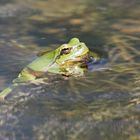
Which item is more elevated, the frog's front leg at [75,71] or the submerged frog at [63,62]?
the submerged frog at [63,62]

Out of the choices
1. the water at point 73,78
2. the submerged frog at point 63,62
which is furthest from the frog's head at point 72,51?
the water at point 73,78

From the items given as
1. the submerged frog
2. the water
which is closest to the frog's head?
the submerged frog

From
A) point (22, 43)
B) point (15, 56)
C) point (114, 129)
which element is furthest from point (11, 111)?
point (22, 43)

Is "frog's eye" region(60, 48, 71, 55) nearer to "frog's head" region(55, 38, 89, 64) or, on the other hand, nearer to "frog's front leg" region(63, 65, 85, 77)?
"frog's head" region(55, 38, 89, 64)

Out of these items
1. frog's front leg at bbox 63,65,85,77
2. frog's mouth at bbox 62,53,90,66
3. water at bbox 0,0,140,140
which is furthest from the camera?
frog's mouth at bbox 62,53,90,66

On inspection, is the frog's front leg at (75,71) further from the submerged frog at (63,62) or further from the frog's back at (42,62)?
the frog's back at (42,62)

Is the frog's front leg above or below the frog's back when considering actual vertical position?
below

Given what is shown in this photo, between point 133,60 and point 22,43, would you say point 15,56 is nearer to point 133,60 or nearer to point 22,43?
point 22,43
